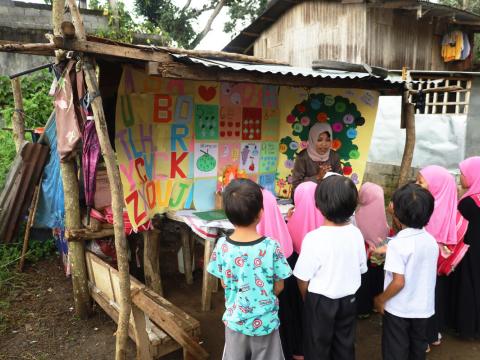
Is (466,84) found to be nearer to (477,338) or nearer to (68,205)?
(477,338)

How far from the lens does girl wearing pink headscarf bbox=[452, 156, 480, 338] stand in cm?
316

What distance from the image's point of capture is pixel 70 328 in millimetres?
3748

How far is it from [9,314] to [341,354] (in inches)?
135

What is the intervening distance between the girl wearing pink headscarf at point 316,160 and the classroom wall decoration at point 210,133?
564 mm

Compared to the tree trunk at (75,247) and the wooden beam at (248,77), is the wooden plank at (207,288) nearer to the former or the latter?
the tree trunk at (75,247)

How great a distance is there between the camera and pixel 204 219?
381cm

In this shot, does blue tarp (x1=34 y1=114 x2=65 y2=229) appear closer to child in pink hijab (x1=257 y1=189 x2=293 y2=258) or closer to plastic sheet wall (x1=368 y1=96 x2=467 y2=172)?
child in pink hijab (x1=257 y1=189 x2=293 y2=258)

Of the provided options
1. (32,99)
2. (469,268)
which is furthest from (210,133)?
(32,99)

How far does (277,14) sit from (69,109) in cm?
982

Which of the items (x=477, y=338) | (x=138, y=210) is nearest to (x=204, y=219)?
(x=138, y=210)

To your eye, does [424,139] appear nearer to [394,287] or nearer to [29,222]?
[394,287]

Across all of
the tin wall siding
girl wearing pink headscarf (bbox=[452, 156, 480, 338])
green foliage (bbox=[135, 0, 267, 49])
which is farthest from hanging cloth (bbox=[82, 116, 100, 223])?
green foliage (bbox=[135, 0, 267, 49])

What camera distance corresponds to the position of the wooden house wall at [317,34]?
9.71 m

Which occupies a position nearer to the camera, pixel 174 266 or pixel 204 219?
pixel 204 219
